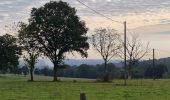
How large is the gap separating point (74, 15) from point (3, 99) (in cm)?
6174

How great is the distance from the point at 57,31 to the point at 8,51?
687 inches

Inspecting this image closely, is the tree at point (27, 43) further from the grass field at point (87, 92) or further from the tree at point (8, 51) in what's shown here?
the grass field at point (87, 92)

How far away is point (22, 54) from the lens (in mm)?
98125

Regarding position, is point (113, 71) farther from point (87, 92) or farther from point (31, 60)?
point (87, 92)

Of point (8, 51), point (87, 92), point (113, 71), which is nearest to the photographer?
point (87, 92)

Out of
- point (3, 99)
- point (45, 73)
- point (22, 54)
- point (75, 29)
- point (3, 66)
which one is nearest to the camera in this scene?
point (3, 99)

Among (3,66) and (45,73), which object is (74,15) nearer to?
(3,66)

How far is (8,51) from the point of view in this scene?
336 feet

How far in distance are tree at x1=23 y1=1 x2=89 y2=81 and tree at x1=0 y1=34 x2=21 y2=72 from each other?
30.0 feet

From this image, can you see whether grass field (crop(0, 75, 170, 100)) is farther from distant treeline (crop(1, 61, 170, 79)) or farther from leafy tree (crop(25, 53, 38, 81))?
distant treeline (crop(1, 61, 170, 79))

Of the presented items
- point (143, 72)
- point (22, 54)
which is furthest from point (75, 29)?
point (143, 72)

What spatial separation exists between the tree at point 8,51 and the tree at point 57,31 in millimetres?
9148

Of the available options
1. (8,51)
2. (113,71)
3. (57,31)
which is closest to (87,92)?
(57,31)

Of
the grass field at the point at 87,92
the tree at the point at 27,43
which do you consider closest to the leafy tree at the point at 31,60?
the tree at the point at 27,43
